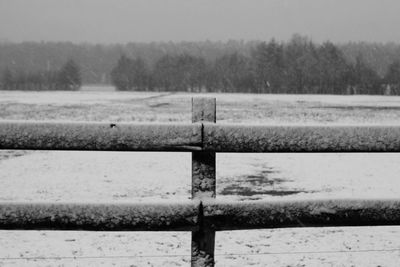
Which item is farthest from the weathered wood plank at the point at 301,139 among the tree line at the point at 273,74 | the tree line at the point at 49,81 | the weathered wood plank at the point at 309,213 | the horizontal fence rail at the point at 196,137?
the tree line at the point at 49,81

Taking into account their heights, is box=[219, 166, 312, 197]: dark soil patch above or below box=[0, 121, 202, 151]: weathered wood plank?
below

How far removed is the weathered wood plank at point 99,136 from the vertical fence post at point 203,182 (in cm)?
7

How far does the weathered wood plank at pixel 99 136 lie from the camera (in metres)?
2.11

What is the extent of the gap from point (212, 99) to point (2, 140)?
38.2 inches

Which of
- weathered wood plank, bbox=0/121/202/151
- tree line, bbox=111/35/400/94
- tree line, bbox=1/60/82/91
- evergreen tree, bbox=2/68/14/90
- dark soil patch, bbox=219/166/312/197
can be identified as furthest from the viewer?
evergreen tree, bbox=2/68/14/90

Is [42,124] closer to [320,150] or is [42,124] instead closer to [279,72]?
[320,150]

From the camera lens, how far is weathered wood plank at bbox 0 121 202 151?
2.11 metres

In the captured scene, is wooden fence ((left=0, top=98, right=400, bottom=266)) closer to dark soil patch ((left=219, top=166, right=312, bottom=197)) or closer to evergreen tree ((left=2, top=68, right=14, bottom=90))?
dark soil patch ((left=219, top=166, right=312, bottom=197))

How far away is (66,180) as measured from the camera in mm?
10477

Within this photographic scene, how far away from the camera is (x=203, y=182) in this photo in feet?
7.08

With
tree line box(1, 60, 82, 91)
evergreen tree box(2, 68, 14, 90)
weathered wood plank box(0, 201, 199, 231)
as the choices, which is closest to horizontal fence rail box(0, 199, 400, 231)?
weathered wood plank box(0, 201, 199, 231)

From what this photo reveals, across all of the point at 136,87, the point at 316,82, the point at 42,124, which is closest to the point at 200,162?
the point at 42,124

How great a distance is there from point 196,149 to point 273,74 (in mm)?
129657

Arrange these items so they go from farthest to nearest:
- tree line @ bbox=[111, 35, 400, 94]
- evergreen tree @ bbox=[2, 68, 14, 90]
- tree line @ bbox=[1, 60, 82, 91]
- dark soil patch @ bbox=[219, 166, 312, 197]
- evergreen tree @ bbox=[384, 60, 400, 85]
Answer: evergreen tree @ bbox=[2, 68, 14, 90] → tree line @ bbox=[1, 60, 82, 91] → evergreen tree @ bbox=[384, 60, 400, 85] → tree line @ bbox=[111, 35, 400, 94] → dark soil patch @ bbox=[219, 166, 312, 197]
